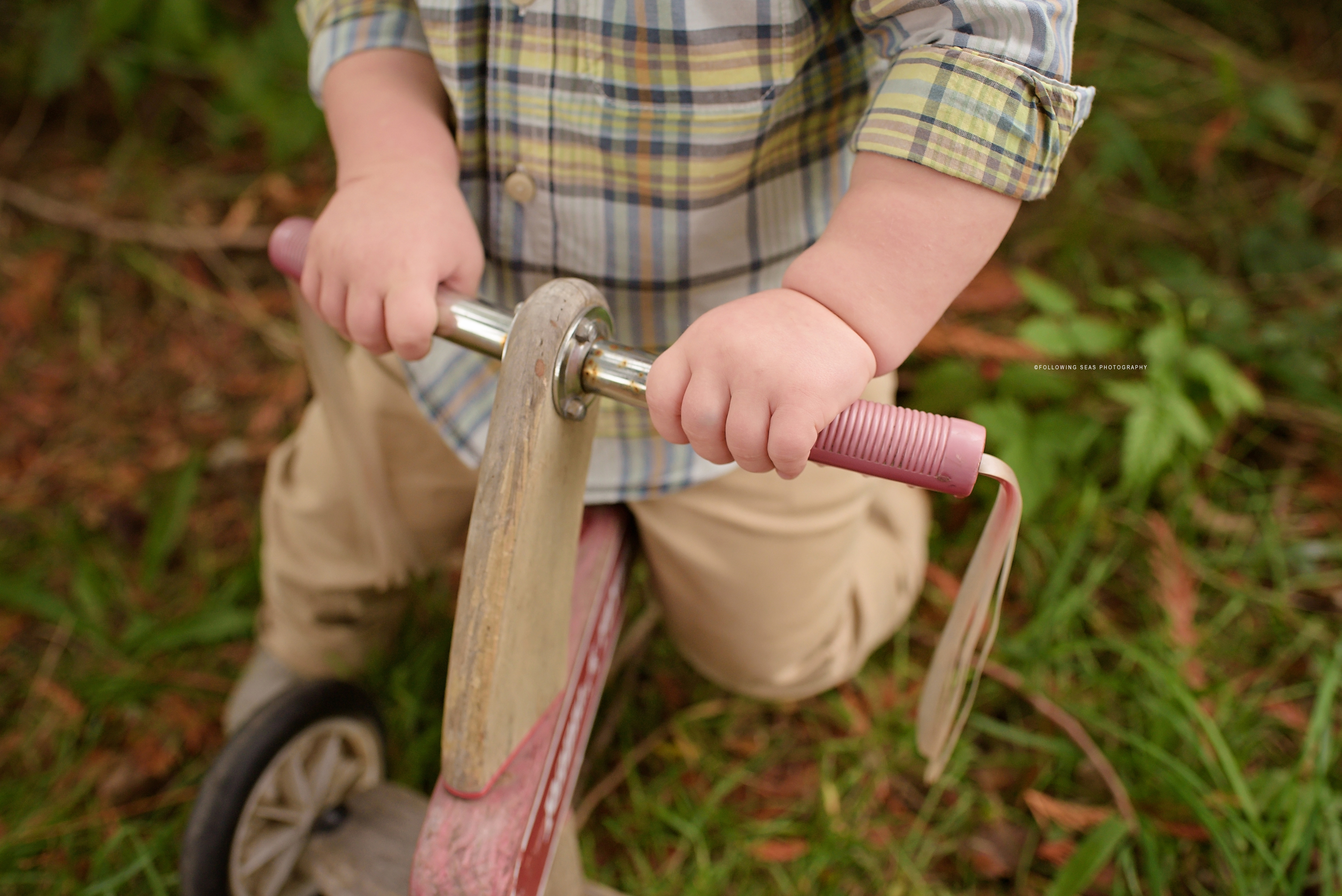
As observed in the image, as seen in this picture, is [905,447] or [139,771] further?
[139,771]

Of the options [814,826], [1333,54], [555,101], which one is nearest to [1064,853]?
[814,826]

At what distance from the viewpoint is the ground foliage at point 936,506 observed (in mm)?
1136

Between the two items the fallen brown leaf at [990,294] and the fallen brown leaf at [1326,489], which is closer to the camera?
the fallen brown leaf at [1326,489]

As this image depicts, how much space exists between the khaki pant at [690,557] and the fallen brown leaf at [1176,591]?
40 cm

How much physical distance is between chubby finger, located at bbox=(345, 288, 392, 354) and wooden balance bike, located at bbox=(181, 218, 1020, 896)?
0.20 ft

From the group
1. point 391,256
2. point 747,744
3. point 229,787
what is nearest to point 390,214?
point 391,256

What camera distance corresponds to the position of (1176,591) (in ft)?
4.30

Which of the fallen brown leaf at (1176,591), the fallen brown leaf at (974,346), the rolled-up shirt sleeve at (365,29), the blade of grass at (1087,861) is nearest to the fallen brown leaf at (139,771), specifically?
the rolled-up shirt sleeve at (365,29)

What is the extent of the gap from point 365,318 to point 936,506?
3.41ft

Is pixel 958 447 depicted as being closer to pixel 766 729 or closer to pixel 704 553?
pixel 704 553

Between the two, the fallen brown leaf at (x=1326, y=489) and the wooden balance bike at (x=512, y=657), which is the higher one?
the wooden balance bike at (x=512, y=657)

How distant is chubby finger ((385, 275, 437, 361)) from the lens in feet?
2.15

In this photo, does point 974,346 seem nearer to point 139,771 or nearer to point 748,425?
point 748,425

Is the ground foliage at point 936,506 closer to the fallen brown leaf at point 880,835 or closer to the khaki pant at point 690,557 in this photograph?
the fallen brown leaf at point 880,835
